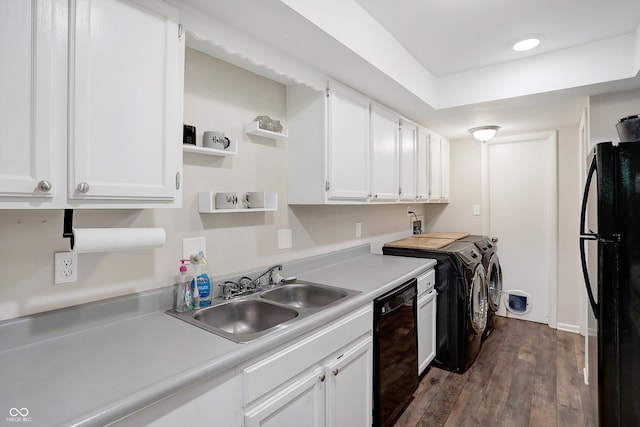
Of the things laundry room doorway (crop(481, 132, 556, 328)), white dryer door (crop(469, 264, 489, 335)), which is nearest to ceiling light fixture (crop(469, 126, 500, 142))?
laundry room doorway (crop(481, 132, 556, 328))

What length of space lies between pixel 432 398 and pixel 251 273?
Answer: 157cm

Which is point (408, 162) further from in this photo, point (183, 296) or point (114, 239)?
point (114, 239)

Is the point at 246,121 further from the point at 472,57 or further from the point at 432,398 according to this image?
the point at 432,398

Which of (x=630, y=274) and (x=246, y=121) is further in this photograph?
(x=246, y=121)

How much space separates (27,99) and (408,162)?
2.62 meters

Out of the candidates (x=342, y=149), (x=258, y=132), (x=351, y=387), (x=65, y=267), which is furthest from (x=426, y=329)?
(x=65, y=267)

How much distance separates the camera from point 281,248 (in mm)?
2055

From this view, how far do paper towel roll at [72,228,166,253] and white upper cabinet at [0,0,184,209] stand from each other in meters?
0.12

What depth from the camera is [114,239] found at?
1131 mm

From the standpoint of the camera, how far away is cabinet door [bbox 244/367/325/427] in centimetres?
111

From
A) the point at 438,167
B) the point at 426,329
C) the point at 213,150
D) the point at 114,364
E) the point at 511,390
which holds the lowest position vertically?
the point at 511,390

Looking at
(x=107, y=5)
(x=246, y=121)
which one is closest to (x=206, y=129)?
(x=246, y=121)

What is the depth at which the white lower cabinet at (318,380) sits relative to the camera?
1.12 m

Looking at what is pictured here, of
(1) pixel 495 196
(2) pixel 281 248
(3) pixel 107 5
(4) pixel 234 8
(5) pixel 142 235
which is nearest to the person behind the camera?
(3) pixel 107 5
